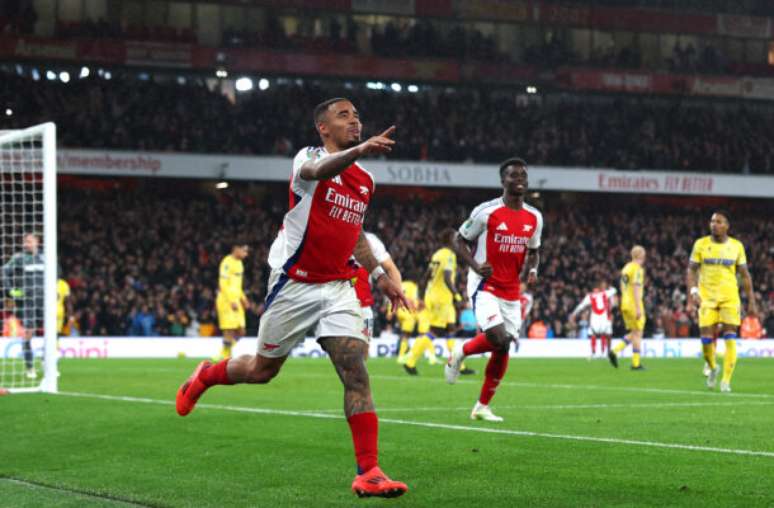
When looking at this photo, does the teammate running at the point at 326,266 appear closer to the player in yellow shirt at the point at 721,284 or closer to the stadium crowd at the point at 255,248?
the player in yellow shirt at the point at 721,284

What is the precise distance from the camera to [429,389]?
16.5 metres

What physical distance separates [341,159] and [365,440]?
1.53m

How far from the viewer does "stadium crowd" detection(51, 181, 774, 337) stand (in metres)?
35.8

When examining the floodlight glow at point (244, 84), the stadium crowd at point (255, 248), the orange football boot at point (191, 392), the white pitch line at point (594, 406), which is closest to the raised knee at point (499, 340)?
the white pitch line at point (594, 406)

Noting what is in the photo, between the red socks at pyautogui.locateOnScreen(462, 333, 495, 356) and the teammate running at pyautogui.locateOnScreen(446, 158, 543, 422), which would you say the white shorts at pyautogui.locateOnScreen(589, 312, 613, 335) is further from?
the teammate running at pyautogui.locateOnScreen(446, 158, 543, 422)

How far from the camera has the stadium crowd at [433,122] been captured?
137ft

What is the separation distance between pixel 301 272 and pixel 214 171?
34381 mm

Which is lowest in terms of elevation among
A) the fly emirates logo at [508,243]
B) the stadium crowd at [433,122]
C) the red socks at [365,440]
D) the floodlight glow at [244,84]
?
the red socks at [365,440]

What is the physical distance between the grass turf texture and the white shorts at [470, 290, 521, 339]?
92cm

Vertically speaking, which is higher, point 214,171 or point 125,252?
point 214,171

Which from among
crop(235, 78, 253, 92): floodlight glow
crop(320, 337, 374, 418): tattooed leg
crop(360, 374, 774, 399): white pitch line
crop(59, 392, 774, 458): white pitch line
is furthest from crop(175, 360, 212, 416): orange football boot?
crop(235, 78, 253, 92): floodlight glow

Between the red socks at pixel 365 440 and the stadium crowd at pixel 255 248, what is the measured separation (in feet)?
89.6

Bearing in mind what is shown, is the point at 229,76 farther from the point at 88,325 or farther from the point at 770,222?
the point at 770,222

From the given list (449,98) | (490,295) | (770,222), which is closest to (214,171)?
(449,98)
